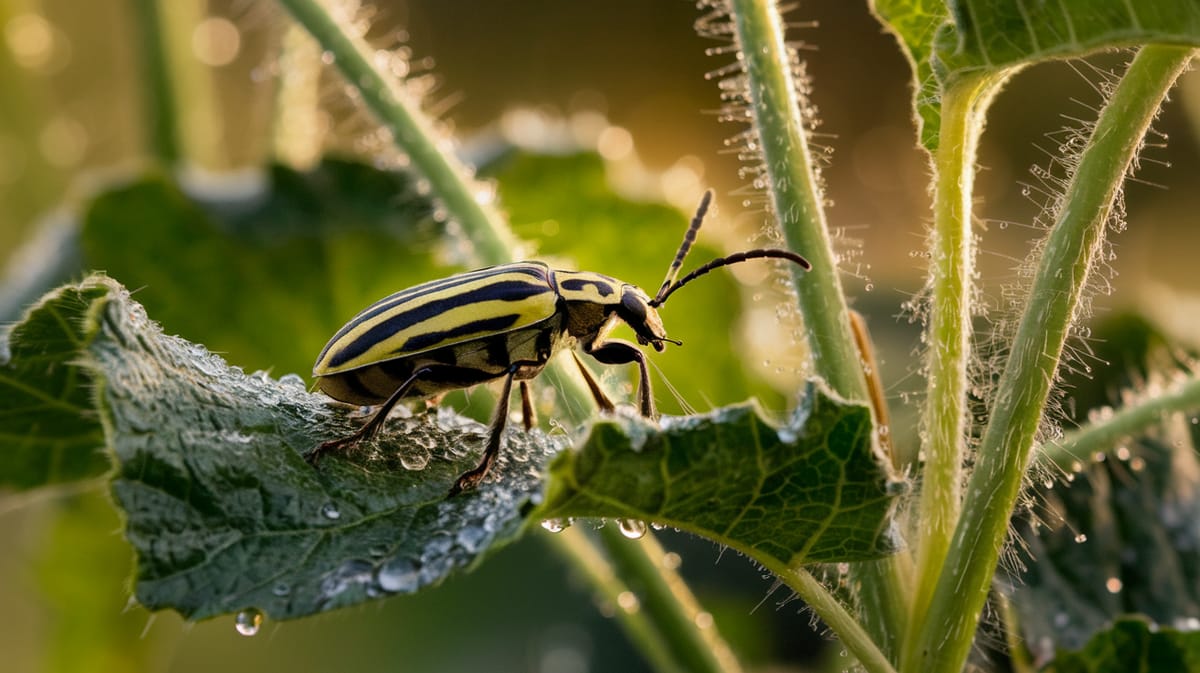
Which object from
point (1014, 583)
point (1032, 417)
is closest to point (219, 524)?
point (1032, 417)

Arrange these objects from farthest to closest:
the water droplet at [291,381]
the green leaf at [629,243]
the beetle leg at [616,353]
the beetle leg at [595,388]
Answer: the green leaf at [629,243] < the beetle leg at [616,353] < the beetle leg at [595,388] < the water droplet at [291,381]

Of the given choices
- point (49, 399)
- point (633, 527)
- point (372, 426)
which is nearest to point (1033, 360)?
point (633, 527)

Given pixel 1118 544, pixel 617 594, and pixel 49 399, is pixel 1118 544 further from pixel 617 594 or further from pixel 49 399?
pixel 49 399

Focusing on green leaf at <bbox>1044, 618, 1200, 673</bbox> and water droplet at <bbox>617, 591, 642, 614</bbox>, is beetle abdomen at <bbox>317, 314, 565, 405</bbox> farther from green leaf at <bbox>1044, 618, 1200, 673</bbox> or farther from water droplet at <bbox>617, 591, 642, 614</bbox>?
green leaf at <bbox>1044, 618, 1200, 673</bbox>

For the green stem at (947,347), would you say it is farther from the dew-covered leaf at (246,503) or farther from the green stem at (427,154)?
the green stem at (427,154)

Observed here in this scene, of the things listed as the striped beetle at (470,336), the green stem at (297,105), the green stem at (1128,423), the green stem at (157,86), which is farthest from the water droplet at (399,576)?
the green stem at (157,86)

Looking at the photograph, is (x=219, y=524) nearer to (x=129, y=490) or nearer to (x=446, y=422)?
(x=129, y=490)

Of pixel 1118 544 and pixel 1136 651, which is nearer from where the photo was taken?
pixel 1136 651
